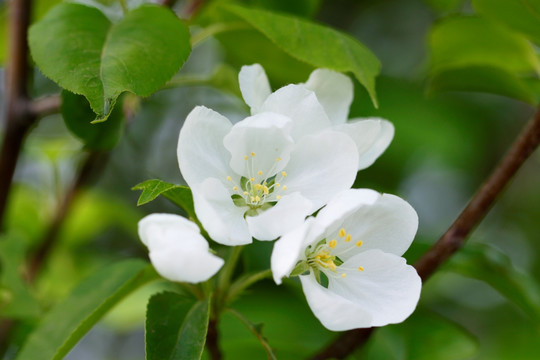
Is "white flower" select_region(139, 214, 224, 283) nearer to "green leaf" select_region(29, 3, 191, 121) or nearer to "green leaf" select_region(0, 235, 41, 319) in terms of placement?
"green leaf" select_region(29, 3, 191, 121)

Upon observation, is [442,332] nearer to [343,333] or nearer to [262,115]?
[343,333]

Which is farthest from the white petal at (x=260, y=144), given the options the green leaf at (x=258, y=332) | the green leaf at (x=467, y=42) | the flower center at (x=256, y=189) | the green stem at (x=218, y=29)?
the green leaf at (x=467, y=42)

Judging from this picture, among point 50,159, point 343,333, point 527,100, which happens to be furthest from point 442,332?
point 50,159

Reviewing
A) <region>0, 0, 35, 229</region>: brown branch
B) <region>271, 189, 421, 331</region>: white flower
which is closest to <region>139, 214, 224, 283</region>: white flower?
<region>271, 189, 421, 331</region>: white flower

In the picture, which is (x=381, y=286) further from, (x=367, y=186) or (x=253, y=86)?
(x=367, y=186)

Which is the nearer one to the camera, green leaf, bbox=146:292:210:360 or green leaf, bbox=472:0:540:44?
green leaf, bbox=146:292:210:360

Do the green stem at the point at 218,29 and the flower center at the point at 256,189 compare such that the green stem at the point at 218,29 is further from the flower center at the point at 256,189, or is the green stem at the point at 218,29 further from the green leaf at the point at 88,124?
the flower center at the point at 256,189
